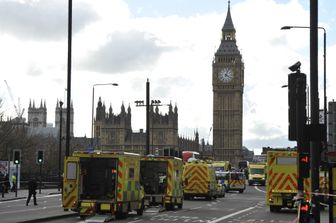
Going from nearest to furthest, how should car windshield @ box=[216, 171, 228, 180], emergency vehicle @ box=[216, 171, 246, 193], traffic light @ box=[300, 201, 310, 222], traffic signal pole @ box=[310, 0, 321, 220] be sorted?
traffic light @ box=[300, 201, 310, 222] → traffic signal pole @ box=[310, 0, 321, 220] → car windshield @ box=[216, 171, 228, 180] → emergency vehicle @ box=[216, 171, 246, 193]

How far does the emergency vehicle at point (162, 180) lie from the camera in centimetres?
3338

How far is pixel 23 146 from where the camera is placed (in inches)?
3312

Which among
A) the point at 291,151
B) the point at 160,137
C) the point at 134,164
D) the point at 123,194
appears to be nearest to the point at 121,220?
the point at 123,194

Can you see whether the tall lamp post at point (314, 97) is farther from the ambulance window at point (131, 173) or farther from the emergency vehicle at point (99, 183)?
the ambulance window at point (131, 173)

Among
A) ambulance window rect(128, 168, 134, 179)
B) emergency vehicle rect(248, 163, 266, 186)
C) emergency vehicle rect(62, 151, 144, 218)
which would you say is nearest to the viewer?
emergency vehicle rect(62, 151, 144, 218)

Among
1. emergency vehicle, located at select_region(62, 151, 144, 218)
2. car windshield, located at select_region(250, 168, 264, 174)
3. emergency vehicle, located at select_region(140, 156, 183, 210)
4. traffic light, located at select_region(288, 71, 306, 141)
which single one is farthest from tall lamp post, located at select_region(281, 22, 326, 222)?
car windshield, located at select_region(250, 168, 264, 174)

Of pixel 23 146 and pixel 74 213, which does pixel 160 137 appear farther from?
pixel 74 213

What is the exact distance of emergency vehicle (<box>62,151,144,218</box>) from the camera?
26.1 metres

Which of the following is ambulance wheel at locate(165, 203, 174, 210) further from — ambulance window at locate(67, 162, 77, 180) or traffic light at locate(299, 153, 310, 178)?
traffic light at locate(299, 153, 310, 178)

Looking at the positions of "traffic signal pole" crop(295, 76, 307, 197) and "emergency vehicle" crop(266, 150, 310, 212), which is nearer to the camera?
"traffic signal pole" crop(295, 76, 307, 197)

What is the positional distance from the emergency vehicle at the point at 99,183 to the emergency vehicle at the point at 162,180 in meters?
5.46


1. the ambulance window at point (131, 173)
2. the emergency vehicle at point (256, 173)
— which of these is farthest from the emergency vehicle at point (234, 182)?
the ambulance window at point (131, 173)

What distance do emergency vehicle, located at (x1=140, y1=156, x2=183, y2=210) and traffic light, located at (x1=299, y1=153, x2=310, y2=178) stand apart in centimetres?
2006

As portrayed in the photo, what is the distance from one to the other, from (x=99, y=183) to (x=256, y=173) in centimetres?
6858
